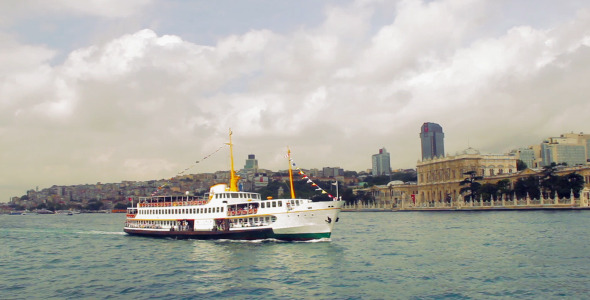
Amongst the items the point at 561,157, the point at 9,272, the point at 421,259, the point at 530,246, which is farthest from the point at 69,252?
the point at 561,157

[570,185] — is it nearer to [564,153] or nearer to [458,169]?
[458,169]

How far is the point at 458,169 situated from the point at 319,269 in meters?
114

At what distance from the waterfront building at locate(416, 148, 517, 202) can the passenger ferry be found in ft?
304

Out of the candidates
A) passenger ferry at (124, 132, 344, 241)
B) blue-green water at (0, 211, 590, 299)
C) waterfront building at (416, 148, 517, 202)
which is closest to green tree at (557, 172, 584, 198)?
waterfront building at (416, 148, 517, 202)

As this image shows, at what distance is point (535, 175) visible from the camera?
105m

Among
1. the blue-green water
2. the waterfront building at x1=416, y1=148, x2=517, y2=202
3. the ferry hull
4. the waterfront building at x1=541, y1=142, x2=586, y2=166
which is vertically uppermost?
the waterfront building at x1=541, y1=142, x2=586, y2=166

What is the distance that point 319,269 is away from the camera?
29.6m

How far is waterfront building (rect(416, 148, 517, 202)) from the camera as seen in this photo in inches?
5290

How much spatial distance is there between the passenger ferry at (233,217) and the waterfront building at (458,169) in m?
92.5

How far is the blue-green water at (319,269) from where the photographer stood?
23750mm

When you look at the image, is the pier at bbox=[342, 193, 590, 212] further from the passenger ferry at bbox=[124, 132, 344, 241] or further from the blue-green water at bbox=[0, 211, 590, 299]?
the passenger ferry at bbox=[124, 132, 344, 241]

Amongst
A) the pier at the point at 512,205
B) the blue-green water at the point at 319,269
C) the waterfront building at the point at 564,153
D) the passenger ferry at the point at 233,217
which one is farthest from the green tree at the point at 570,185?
the waterfront building at the point at 564,153

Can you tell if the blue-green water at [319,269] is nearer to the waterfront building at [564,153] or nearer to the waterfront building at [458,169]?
the waterfront building at [458,169]

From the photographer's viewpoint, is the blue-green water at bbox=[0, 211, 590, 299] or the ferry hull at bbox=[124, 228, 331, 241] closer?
the blue-green water at bbox=[0, 211, 590, 299]
